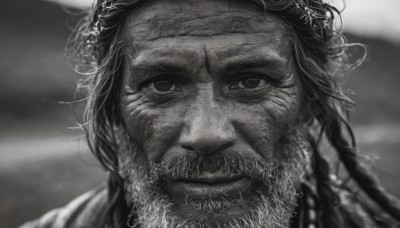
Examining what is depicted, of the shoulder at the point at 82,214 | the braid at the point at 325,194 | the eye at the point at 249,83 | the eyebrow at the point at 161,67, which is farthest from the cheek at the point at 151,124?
the braid at the point at 325,194

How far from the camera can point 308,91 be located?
9.78 feet

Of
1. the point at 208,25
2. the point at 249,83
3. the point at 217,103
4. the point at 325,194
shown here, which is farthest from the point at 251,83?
the point at 325,194

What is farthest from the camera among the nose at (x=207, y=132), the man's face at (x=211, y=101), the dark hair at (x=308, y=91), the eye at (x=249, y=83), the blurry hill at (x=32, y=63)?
the blurry hill at (x=32, y=63)

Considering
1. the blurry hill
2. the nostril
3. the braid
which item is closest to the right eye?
the nostril

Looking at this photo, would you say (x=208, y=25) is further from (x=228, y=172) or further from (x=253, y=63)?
(x=228, y=172)

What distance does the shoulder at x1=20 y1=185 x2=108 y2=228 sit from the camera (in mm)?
3275

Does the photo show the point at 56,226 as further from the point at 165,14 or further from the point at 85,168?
the point at 165,14

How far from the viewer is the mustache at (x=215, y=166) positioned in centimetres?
243

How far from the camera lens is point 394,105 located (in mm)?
6051

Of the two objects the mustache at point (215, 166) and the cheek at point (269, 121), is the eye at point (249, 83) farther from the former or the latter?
the mustache at point (215, 166)

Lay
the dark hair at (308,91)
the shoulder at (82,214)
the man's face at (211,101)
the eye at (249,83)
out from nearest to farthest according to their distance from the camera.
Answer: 1. the man's face at (211,101)
2. the eye at (249,83)
3. the dark hair at (308,91)
4. the shoulder at (82,214)

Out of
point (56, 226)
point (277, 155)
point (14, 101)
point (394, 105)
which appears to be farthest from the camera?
point (394, 105)

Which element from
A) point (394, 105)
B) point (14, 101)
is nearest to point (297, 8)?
point (14, 101)

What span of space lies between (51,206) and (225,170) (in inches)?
91.6
